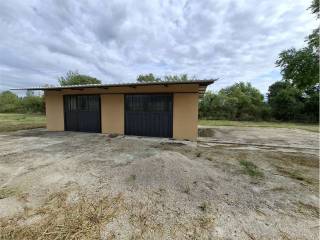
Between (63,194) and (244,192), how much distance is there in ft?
10.2

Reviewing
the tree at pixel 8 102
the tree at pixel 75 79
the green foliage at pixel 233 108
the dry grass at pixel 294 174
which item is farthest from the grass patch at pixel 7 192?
the tree at pixel 8 102

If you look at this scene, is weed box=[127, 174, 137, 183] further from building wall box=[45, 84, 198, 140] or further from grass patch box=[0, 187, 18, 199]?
building wall box=[45, 84, 198, 140]

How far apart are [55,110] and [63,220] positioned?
365 inches

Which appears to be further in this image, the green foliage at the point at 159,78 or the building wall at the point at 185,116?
the green foliage at the point at 159,78

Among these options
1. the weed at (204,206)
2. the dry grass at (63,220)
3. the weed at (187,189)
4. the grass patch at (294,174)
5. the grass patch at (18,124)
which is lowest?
the grass patch at (294,174)

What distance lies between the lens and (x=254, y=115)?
2192 cm

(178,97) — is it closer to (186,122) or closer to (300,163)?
(186,122)

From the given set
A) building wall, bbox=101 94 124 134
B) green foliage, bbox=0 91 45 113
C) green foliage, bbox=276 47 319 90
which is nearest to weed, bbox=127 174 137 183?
building wall, bbox=101 94 124 134

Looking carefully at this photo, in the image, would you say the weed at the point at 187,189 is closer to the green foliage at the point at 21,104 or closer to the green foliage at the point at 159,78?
the green foliage at the point at 159,78

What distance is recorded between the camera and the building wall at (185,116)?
7.66m

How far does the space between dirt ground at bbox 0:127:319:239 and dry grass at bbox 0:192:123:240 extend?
0.04 ft

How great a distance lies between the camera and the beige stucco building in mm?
7746

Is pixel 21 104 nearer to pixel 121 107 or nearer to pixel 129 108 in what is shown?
pixel 121 107

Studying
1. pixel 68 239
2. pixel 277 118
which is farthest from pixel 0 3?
pixel 277 118
